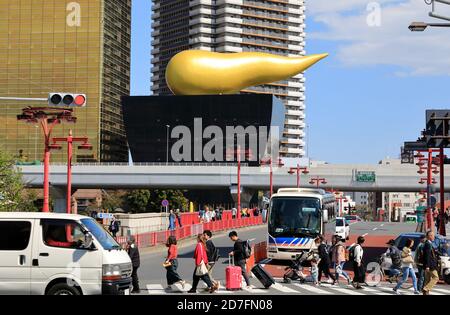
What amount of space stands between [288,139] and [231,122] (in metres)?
67.8

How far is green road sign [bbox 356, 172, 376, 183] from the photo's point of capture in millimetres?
102688

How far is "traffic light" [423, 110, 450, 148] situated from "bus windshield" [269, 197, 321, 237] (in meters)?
5.85

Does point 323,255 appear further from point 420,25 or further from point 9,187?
point 9,187

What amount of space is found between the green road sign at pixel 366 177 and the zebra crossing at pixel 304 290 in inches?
3189

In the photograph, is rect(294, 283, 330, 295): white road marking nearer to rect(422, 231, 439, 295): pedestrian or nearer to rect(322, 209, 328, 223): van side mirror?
rect(422, 231, 439, 295): pedestrian

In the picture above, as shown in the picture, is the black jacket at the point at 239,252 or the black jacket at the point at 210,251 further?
the black jacket at the point at 239,252

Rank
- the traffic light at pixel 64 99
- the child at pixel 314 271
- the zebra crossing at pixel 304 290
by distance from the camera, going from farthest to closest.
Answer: the child at pixel 314 271 → the zebra crossing at pixel 304 290 → the traffic light at pixel 64 99

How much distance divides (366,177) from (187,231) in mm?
61759

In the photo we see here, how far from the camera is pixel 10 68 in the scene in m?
167

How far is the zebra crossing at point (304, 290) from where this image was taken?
65.4 feet

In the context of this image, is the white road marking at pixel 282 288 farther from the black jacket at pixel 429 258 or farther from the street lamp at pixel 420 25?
the street lamp at pixel 420 25

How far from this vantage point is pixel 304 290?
2095 cm

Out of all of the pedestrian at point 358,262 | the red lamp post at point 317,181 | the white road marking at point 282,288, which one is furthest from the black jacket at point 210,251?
the red lamp post at point 317,181

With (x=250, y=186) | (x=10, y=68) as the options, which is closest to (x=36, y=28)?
(x=10, y=68)
